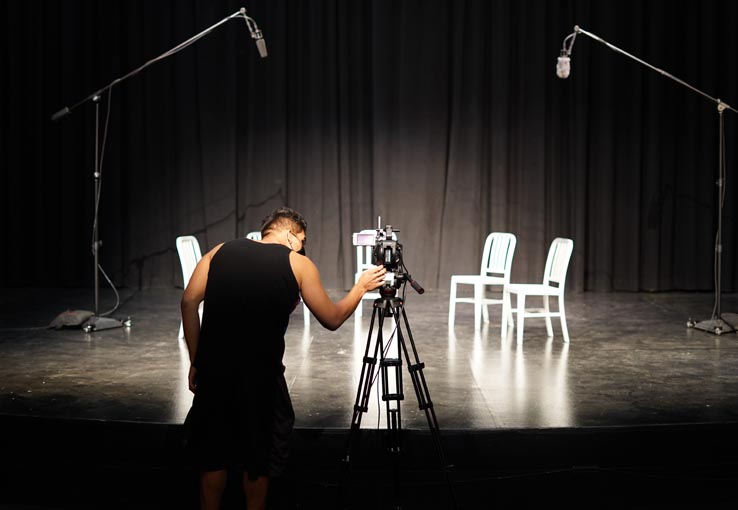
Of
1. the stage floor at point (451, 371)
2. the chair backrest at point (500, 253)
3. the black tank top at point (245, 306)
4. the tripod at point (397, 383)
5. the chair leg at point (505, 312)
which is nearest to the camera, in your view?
the black tank top at point (245, 306)

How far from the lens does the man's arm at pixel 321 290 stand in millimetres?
3053

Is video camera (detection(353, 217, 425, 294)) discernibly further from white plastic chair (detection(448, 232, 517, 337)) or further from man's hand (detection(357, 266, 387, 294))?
white plastic chair (detection(448, 232, 517, 337))

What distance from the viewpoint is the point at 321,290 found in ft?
10.1

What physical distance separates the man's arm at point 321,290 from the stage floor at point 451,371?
1032 millimetres

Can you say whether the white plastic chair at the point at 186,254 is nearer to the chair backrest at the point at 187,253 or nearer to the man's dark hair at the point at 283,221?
the chair backrest at the point at 187,253

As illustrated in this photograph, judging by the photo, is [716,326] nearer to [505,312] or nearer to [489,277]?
[505,312]

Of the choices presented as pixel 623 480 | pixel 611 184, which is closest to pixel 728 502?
pixel 623 480

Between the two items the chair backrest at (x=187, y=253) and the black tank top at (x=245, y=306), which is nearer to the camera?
the black tank top at (x=245, y=306)

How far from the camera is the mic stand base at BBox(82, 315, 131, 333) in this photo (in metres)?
6.57

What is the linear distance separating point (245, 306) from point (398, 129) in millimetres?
6204

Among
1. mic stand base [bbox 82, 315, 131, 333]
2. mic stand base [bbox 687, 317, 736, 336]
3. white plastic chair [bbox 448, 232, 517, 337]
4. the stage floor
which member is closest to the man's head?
the stage floor

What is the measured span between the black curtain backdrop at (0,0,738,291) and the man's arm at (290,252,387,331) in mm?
5954

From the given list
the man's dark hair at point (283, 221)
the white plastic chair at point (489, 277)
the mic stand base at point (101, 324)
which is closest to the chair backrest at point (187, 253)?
the mic stand base at point (101, 324)

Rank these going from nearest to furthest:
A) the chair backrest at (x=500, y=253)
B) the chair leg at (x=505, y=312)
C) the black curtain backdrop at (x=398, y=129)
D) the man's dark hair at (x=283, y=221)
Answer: the man's dark hair at (x=283, y=221)
the chair leg at (x=505, y=312)
the chair backrest at (x=500, y=253)
the black curtain backdrop at (x=398, y=129)
